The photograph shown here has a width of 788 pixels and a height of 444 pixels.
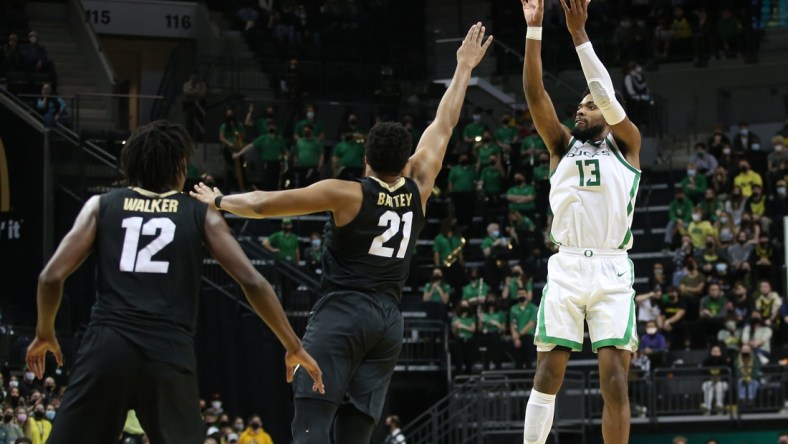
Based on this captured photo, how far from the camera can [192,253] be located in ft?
21.9

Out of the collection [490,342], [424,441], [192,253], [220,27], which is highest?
[220,27]

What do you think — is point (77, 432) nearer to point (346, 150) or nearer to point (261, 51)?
point (346, 150)

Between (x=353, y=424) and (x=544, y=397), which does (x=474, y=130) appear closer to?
(x=544, y=397)

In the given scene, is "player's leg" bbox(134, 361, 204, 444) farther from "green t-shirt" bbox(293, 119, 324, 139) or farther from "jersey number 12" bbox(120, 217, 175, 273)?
"green t-shirt" bbox(293, 119, 324, 139)

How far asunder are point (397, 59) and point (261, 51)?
3.30 metres

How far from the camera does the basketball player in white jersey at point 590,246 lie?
362 inches

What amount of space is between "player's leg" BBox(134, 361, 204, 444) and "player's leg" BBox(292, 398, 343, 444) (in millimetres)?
1064

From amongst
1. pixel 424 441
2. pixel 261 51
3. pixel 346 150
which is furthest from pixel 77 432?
pixel 261 51

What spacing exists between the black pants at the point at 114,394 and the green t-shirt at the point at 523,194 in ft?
67.8

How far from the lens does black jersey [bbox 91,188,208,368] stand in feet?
21.6

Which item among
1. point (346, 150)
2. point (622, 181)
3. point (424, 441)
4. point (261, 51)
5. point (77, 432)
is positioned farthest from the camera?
point (261, 51)

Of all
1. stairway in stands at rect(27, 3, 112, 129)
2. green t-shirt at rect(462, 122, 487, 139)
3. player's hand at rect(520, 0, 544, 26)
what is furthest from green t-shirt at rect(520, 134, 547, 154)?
player's hand at rect(520, 0, 544, 26)

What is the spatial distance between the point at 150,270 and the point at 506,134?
22956mm

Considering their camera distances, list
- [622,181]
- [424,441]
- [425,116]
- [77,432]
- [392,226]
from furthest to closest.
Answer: [425,116]
[424,441]
[622,181]
[392,226]
[77,432]
